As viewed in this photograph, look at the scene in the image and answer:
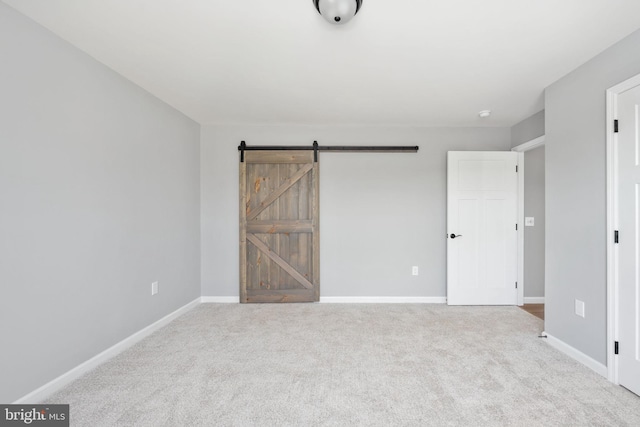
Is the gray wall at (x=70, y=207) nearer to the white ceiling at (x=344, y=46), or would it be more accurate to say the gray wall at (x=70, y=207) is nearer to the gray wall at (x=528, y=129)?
the white ceiling at (x=344, y=46)

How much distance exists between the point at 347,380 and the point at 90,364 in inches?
78.8

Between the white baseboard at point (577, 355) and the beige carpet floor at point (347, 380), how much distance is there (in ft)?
0.18

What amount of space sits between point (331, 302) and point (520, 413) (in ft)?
8.12

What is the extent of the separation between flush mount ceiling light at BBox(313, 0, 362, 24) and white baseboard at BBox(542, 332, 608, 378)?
3.06 metres

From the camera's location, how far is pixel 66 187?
205 centimetres

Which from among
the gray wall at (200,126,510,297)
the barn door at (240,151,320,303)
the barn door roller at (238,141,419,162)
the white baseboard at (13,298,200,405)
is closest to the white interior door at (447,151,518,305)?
the gray wall at (200,126,510,297)

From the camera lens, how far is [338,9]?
1.64 metres

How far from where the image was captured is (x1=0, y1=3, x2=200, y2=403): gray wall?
1.72 meters

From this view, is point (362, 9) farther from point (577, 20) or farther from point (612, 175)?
point (612, 175)

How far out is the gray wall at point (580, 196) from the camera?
218 cm

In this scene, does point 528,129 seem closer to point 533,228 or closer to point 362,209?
point 533,228

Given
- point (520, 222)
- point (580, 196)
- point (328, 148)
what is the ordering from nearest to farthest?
point (580, 196) < point (520, 222) < point (328, 148)

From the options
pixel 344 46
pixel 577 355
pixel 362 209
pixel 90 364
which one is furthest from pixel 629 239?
pixel 90 364

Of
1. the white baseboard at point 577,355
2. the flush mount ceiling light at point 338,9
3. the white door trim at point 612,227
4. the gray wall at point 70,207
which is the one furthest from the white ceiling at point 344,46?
the white baseboard at point 577,355
